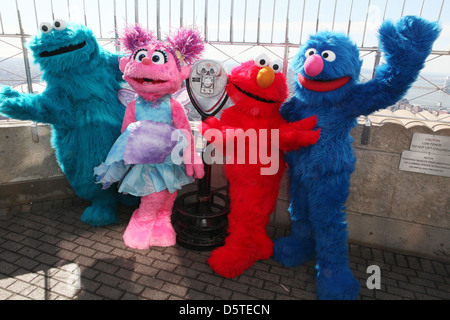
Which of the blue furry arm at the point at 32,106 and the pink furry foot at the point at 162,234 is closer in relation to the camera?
the blue furry arm at the point at 32,106

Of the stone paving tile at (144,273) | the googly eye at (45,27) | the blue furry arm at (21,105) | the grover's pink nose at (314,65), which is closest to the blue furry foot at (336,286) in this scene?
the stone paving tile at (144,273)

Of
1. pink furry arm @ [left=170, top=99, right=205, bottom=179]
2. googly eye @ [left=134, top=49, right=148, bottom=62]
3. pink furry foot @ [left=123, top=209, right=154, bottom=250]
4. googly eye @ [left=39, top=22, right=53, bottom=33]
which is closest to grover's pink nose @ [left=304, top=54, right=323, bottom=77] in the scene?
pink furry arm @ [left=170, top=99, right=205, bottom=179]

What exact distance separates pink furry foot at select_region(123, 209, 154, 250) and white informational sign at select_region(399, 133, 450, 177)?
97.5 inches

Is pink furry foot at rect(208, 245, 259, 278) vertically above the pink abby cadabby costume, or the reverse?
the pink abby cadabby costume

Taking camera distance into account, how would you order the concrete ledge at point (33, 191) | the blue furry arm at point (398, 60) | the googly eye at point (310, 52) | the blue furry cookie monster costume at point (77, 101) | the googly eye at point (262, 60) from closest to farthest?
the blue furry arm at point (398, 60), the googly eye at point (310, 52), the googly eye at point (262, 60), the blue furry cookie monster costume at point (77, 101), the concrete ledge at point (33, 191)

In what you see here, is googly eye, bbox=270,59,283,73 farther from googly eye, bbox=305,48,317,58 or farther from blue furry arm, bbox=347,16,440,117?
blue furry arm, bbox=347,16,440,117

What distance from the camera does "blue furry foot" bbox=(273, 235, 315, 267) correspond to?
2.85 metres

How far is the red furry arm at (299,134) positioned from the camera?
91.4 inches

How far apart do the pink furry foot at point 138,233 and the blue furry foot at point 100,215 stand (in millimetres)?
346

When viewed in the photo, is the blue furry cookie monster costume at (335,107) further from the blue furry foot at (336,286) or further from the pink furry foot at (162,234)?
the pink furry foot at (162,234)

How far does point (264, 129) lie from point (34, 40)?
217cm

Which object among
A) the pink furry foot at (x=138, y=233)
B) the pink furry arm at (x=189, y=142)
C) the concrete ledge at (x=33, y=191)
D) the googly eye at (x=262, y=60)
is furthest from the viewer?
the concrete ledge at (x=33, y=191)

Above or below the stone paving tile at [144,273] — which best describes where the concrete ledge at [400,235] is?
above
